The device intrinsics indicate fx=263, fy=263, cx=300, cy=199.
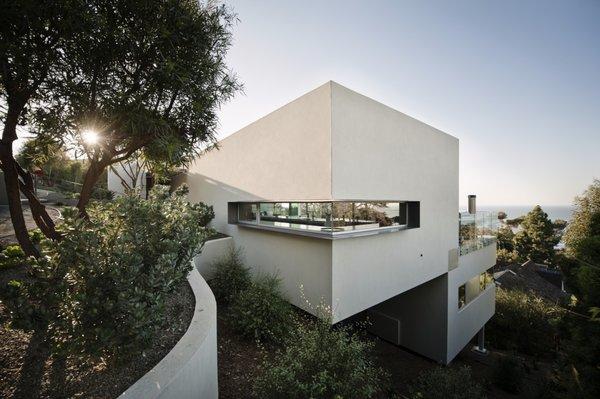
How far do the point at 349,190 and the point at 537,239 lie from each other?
39982 mm

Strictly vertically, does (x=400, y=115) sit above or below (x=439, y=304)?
above

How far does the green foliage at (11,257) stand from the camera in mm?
6402

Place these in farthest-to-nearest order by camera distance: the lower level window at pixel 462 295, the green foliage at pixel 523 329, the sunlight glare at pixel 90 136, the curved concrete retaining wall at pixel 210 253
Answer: the green foliage at pixel 523 329, the lower level window at pixel 462 295, the curved concrete retaining wall at pixel 210 253, the sunlight glare at pixel 90 136

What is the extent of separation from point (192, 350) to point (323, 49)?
7.25m

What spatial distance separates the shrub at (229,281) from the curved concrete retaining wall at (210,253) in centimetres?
71

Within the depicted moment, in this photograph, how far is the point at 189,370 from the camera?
2.95 meters

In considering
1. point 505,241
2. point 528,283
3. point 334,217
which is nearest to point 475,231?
point 334,217

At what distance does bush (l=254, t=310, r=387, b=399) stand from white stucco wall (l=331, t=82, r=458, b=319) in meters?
2.05

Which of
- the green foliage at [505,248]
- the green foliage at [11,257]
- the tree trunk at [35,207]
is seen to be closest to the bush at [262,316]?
the tree trunk at [35,207]

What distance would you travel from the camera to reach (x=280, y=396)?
12.0ft

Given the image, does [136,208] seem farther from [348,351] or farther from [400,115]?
[400,115]

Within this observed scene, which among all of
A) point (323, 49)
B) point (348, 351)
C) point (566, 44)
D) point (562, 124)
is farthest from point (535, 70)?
point (348, 351)

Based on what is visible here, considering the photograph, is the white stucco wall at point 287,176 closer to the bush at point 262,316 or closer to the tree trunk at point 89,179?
the bush at point 262,316

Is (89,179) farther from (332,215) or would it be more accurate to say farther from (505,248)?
(505,248)
